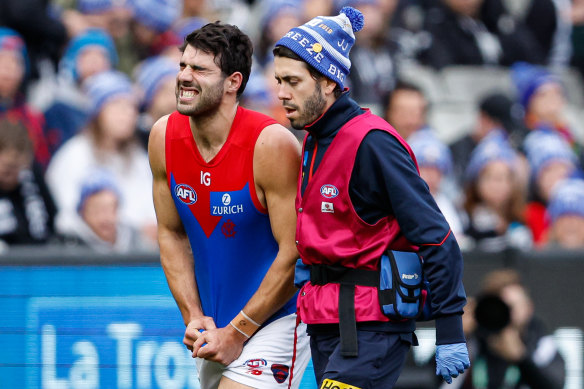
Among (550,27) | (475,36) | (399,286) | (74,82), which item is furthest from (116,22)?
(399,286)

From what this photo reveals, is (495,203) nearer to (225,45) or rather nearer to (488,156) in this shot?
(488,156)

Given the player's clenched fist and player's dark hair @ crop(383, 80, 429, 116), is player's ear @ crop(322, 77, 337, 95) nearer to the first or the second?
the player's clenched fist

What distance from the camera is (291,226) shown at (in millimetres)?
5008

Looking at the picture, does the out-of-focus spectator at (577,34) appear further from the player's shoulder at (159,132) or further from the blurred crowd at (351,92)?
the player's shoulder at (159,132)

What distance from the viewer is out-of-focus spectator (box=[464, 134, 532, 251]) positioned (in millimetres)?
8406

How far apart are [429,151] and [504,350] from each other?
2433mm

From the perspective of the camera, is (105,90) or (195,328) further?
(105,90)

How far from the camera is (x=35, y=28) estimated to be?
9734mm

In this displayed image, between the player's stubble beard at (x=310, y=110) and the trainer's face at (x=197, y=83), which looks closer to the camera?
the player's stubble beard at (x=310, y=110)

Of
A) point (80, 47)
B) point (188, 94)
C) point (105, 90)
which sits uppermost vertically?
point (80, 47)

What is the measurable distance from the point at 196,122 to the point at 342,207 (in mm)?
919

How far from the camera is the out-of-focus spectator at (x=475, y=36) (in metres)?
11.6

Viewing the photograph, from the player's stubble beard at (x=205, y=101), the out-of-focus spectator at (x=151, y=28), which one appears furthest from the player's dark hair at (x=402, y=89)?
the player's stubble beard at (x=205, y=101)

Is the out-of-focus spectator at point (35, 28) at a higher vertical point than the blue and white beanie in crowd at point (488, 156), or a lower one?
higher
